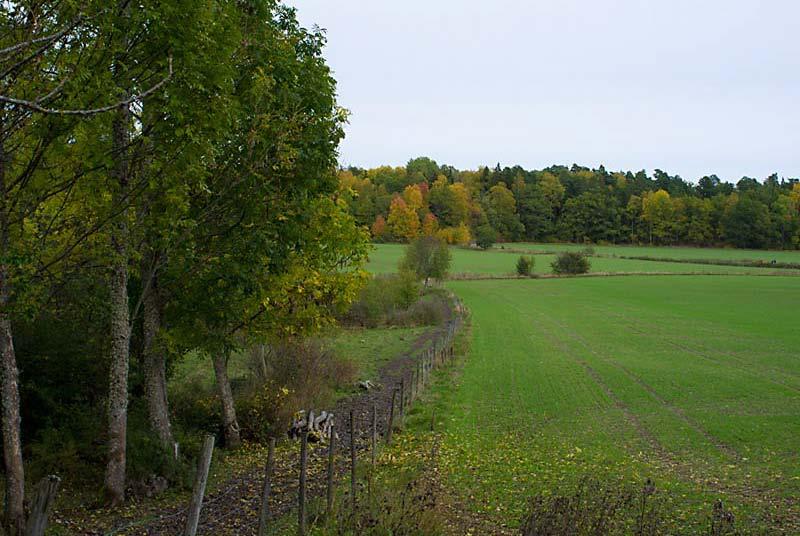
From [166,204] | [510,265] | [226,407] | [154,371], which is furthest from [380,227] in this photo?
[166,204]

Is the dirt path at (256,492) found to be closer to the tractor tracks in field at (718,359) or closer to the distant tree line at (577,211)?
the tractor tracks in field at (718,359)

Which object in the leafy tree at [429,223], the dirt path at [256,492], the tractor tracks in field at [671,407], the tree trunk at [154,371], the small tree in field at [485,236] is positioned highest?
the leafy tree at [429,223]

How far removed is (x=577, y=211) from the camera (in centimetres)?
17312

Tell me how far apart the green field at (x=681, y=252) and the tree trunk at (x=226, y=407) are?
129026mm

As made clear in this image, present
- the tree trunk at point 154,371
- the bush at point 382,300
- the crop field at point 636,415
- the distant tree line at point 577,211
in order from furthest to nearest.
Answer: the distant tree line at point 577,211 → the bush at point 382,300 → the tree trunk at point 154,371 → the crop field at point 636,415

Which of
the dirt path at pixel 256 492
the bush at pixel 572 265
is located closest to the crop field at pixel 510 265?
the bush at pixel 572 265

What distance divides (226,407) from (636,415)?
1355 centimetres

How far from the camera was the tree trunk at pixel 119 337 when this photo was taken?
449 inches

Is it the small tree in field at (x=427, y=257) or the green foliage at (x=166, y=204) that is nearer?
the green foliage at (x=166, y=204)

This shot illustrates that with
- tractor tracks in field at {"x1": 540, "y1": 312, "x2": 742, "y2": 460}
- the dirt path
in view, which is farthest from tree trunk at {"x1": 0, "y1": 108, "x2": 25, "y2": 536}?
tractor tracks in field at {"x1": 540, "y1": 312, "x2": 742, "y2": 460}

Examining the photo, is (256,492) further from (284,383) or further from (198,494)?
(284,383)

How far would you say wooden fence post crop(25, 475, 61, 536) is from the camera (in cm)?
611

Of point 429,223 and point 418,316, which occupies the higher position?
point 429,223

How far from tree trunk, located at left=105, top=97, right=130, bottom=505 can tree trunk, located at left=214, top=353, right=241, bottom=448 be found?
4.62m
